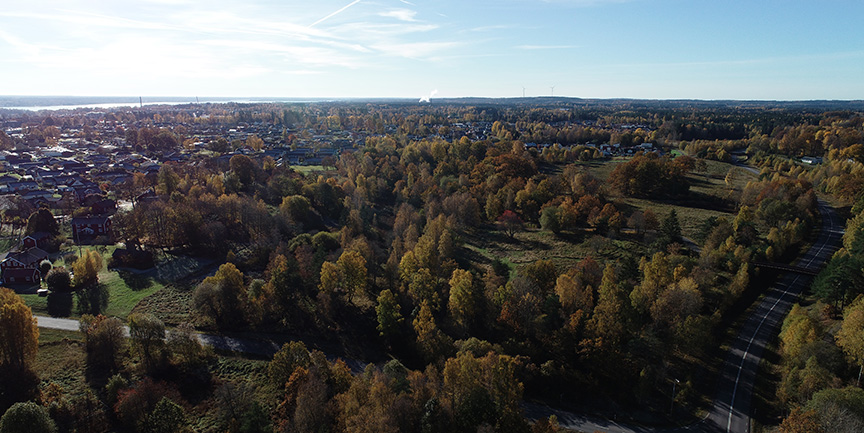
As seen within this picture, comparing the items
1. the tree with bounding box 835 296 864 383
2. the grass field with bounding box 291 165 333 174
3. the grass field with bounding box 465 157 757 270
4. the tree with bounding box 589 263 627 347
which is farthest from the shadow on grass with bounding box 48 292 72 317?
the tree with bounding box 835 296 864 383

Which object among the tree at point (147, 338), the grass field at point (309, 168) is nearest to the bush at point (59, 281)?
the tree at point (147, 338)

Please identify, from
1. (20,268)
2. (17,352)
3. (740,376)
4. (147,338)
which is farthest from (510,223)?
(20,268)

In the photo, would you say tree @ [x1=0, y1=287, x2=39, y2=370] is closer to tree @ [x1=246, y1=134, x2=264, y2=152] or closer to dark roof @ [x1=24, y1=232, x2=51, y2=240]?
dark roof @ [x1=24, y1=232, x2=51, y2=240]

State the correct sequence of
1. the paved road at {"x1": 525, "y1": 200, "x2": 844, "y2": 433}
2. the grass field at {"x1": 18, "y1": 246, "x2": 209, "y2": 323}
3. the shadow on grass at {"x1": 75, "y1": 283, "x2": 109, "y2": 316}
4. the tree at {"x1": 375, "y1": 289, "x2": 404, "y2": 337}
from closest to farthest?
the paved road at {"x1": 525, "y1": 200, "x2": 844, "y2": 433}, the tree at {"x1": 375, "y1": 289, "x2": 404, "y2": 337}, the shadow on grass at {"x1": 75, "y1": 283, "x2": 109, "y2": 316}, the grass field at {"x1": 18, "y1": 246, "x2": 209, "y2": 323}

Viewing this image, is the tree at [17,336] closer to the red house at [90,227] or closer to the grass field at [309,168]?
the red house at [90,227]

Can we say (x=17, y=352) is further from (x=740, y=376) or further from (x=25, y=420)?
(x=740, y=376)

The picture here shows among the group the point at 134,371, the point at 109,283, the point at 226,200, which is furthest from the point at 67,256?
the point at 134,371
